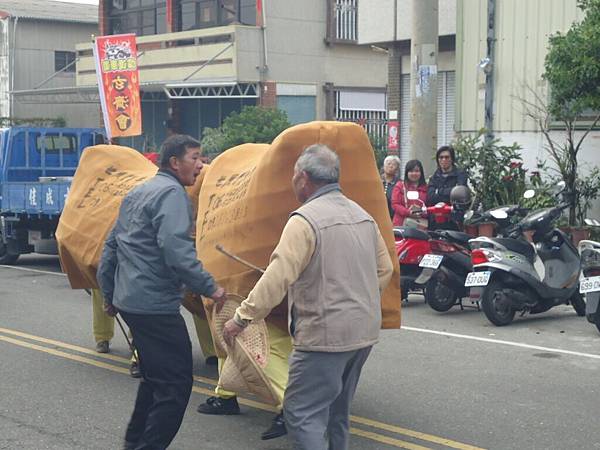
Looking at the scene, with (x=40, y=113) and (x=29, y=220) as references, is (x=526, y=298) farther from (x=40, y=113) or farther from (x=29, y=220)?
(x=40, y=113)

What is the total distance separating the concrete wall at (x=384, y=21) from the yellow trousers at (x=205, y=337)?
39.5 ft

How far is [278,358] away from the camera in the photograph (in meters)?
6.85

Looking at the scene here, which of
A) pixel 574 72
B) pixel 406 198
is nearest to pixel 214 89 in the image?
pixel 574 72

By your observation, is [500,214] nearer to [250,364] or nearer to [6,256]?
[250,364]

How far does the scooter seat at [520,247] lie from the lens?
1172 centimetres

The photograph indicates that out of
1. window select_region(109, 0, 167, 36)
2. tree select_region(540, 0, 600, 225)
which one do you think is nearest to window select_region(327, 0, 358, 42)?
window select_region(109, 0, 167, 36)

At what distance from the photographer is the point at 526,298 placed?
1156 centimetres

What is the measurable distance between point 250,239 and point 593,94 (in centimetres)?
828

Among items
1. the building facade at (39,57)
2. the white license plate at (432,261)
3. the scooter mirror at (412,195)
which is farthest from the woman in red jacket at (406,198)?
the building facade at (39,57)

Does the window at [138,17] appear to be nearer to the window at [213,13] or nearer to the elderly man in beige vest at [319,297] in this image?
the window at [213,13]

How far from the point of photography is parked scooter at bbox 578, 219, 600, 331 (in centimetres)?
1057

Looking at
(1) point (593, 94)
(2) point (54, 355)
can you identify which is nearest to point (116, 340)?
(2) point (54, 355)

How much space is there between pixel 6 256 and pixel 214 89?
15286 mm

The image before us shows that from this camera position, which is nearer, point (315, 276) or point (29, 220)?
point (315, 276)
